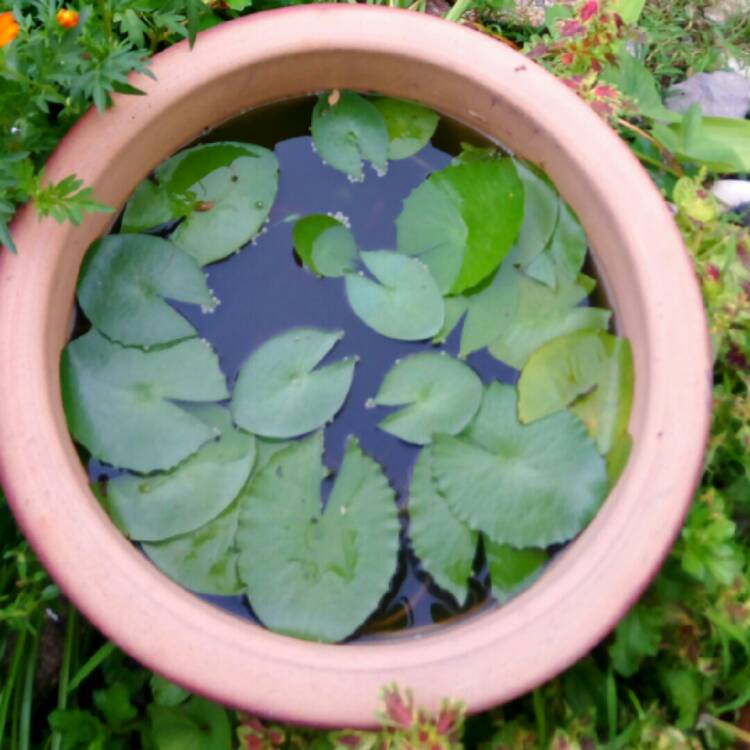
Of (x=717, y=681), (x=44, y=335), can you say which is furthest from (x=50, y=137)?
(x=717, y=681)

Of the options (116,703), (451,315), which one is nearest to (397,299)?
(451,315)

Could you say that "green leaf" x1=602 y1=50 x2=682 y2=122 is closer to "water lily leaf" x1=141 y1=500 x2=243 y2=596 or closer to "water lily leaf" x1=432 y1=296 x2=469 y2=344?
"water lily leaf" x1=432 y1=296 x2=469 y2=344

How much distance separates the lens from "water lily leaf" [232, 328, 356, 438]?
0.84 metres

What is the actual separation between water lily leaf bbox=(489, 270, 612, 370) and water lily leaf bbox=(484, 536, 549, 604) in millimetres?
204

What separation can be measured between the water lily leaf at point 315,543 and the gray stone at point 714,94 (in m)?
0.81

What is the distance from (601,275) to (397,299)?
23cm

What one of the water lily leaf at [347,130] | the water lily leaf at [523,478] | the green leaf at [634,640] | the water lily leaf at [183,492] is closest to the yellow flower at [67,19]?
the water lily leaf at [347,130]

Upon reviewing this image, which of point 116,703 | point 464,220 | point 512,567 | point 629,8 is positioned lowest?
point 116,703

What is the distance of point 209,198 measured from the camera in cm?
91

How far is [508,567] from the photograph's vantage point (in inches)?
31.0

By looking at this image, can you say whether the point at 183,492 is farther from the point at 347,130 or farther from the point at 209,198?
the point at 347,130

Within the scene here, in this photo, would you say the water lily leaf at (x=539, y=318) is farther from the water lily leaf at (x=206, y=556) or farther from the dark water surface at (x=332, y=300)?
the water lily leaf at (x=206, y=556)

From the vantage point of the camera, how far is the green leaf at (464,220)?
2.88 feet

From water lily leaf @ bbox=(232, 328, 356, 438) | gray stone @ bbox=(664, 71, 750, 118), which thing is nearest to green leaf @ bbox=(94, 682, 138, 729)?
water lily leaf @ bbox=(232, 328, 356, 438)
